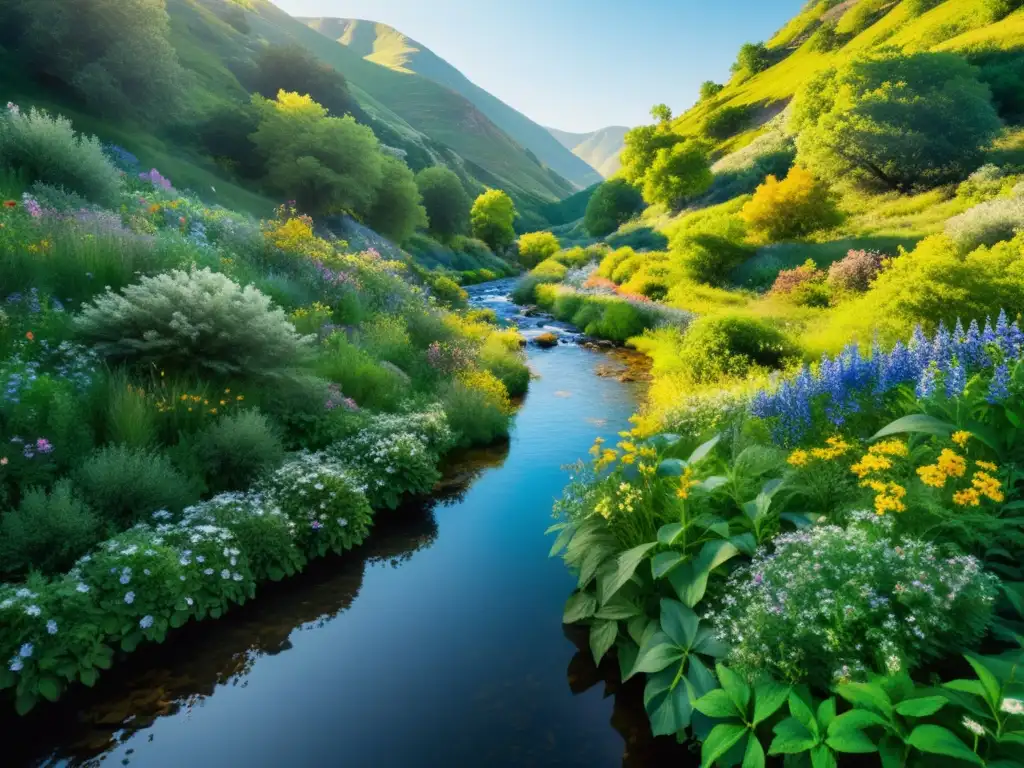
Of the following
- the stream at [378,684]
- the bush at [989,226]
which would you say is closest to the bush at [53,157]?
the stream at [378,684]

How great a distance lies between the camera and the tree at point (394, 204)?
34344mm

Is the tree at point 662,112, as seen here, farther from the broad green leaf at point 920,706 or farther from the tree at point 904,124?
the broad green leaf at point 920,706

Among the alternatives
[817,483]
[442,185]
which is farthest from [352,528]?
[442,185]

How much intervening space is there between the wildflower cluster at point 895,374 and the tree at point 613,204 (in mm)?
66519

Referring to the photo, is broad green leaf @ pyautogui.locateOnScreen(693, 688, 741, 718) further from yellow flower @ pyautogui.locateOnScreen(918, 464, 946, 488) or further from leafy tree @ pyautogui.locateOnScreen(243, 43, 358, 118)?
leafy tree @ pyautogui.locateOnScreen(243, 43, 358, 118)

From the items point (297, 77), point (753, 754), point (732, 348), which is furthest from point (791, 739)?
point (297, 77)

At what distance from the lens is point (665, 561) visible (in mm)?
4328

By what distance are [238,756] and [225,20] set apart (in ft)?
272

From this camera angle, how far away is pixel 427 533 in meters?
7.71

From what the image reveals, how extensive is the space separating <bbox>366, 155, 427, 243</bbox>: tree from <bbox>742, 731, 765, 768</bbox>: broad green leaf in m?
34.7

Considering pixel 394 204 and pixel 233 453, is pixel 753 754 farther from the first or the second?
pixel 394 204

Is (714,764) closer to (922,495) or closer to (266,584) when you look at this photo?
(922,495)

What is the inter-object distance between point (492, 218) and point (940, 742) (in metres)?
63.7

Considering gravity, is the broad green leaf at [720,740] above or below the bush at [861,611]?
below
